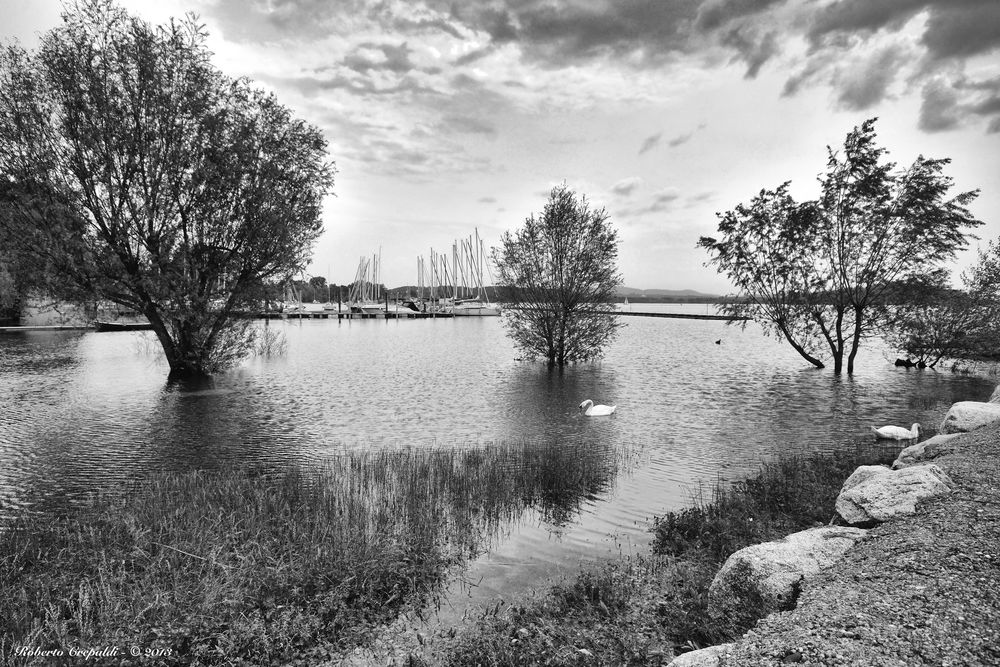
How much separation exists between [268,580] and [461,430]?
40.8 feet

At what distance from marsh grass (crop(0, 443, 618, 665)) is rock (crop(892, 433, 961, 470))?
6.82 meters

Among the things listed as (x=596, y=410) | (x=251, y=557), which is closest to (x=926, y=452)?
(x=596, y=410)

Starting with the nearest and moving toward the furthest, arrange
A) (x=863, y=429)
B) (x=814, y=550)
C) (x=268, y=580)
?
1. (x=814, y=550)
2. (x=268, y=580)
3. (x=863, y=429)

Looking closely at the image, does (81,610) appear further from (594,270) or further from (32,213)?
(594,270)

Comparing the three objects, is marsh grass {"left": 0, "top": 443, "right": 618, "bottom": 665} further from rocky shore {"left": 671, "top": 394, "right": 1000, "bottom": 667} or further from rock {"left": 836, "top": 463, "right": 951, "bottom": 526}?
rock {"left": 836, "top": 463, "right": 951, "bottom": 526}

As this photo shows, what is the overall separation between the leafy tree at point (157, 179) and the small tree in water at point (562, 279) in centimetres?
1411

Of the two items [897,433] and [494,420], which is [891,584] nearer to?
[897,433]

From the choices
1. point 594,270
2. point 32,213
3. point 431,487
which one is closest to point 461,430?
point 431,487

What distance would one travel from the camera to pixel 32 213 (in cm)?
2523

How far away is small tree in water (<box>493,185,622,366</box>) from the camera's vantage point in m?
35.2

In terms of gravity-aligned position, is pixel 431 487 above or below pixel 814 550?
below

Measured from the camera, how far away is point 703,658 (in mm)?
4812

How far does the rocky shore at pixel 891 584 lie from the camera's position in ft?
15.1

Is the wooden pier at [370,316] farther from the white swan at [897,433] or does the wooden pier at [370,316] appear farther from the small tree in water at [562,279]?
the white swan at [897,433]
